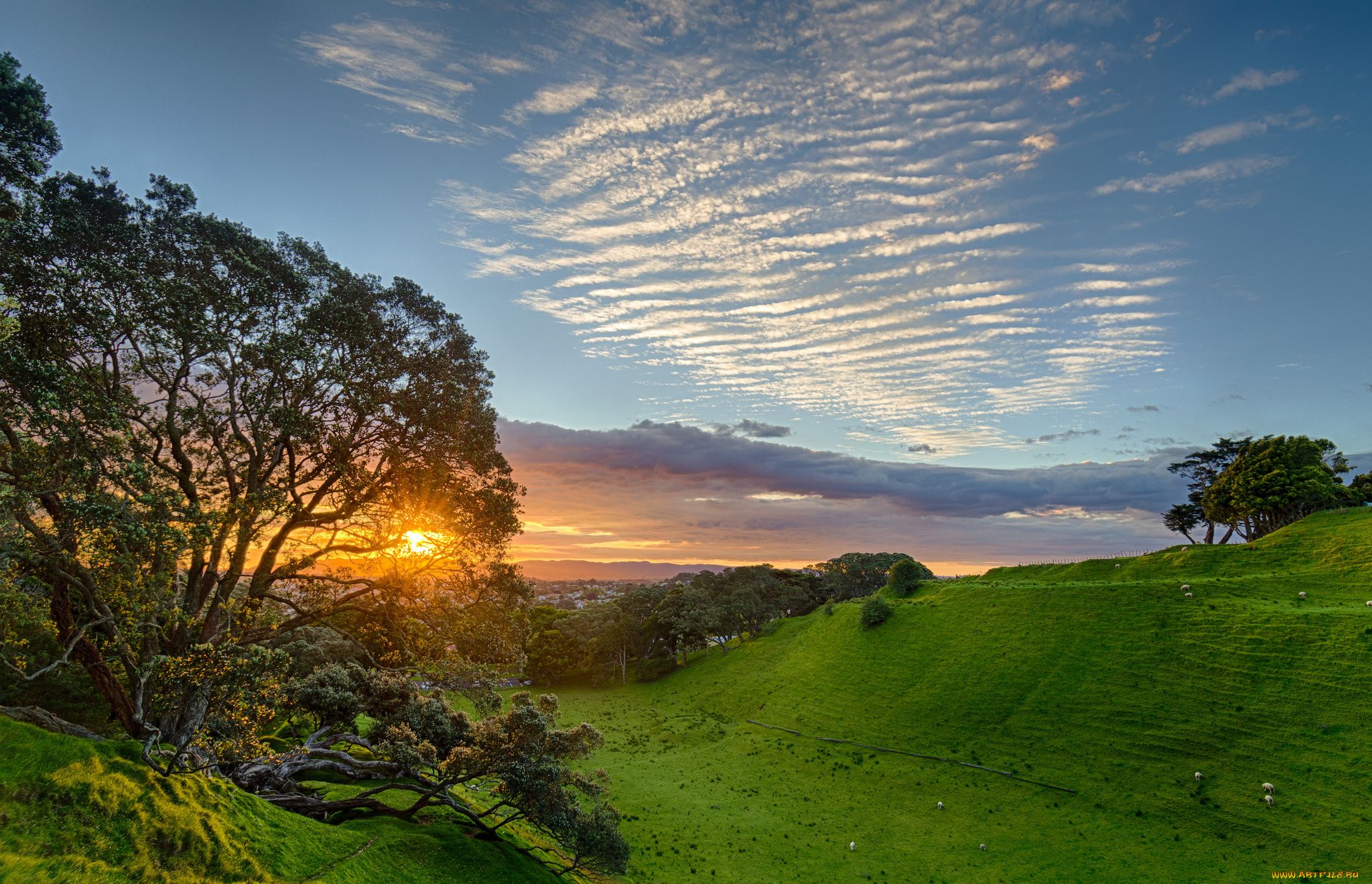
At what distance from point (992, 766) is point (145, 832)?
44158mm

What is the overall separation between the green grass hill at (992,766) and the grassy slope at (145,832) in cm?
6

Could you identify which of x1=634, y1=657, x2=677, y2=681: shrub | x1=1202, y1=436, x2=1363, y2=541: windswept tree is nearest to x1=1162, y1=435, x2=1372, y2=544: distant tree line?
x1=1202, y1=436, x2=1363, y2=541: windswept tree

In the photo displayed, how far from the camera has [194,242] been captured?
19531 mm

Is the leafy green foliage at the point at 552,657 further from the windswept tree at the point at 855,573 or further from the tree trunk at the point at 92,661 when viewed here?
the tree trunk at the point at 92,661

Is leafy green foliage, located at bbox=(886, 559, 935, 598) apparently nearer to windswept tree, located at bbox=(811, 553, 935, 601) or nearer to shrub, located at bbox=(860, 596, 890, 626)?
shrub, located at bbox=(860, 596, 890, 626)

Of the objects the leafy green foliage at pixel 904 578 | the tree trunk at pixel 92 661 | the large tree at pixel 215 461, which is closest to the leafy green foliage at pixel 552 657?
the leafy green foliage at pixel 904 578

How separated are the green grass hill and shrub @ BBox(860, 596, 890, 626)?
3.55 feet

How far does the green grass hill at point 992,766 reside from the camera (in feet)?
48.6

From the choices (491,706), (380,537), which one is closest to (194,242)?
(380,537)

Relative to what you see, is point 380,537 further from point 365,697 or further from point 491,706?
point 365,697

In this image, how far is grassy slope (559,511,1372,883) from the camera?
27.6 meters

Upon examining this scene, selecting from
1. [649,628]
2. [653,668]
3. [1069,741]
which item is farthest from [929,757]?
[649,628]

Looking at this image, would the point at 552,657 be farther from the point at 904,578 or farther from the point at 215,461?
the point at 215,461

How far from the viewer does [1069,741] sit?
117 feet
